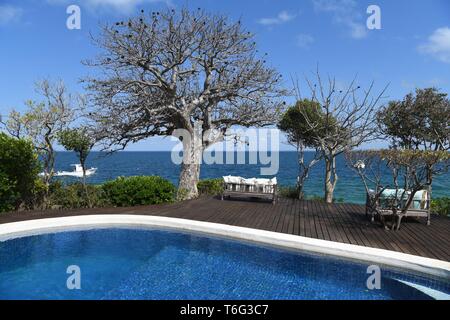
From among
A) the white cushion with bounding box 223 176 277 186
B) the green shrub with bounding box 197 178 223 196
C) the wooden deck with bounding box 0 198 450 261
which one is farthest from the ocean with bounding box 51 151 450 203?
the green shrub with bounding box 197 178 223 196

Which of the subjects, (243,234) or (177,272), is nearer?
(177,272)

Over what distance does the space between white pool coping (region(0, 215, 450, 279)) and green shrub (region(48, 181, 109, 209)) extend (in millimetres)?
2513

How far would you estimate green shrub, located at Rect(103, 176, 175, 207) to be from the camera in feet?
41.8

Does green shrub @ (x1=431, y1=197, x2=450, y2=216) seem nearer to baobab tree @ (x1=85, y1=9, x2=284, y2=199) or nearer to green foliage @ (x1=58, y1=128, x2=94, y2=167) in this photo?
baobab tree @ (x1=85, y1=9, x2=284, y2=199)

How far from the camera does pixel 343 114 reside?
14.2 m

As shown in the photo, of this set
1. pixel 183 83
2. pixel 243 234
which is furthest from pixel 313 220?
pixel 183 83

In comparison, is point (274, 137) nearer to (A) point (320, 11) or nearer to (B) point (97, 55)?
(A) point (320, 11)

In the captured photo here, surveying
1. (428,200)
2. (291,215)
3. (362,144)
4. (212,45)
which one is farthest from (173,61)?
(428,200)

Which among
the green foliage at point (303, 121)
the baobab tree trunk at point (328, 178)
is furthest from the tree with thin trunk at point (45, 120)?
the baobab tree trunk at point (328, 178)

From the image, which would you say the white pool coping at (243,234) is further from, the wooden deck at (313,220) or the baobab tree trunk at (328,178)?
the baobab tree trunk at (328,178)

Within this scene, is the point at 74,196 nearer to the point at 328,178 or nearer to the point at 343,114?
Result: the point at 328,178

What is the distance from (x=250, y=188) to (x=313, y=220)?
424cm

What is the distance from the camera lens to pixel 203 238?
869 cm

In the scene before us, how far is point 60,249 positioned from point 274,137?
44.9 feet
